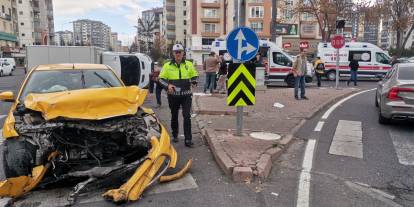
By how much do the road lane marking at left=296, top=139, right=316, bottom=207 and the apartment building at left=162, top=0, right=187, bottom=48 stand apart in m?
88.7

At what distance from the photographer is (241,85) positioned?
731 cm

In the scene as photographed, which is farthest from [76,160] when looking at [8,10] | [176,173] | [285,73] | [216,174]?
[8,10]

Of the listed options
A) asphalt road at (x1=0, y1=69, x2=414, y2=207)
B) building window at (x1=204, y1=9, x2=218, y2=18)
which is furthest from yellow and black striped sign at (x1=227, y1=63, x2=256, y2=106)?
building window at (x1=204, y1=9, x2=218, y2=18)

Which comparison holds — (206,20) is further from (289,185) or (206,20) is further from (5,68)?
(289,185)

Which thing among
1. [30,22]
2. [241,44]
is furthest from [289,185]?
[30,22]

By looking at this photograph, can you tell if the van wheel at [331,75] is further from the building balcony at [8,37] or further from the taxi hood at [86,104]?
the building balcony at [8,37]

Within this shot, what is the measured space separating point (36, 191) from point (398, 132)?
7474mm

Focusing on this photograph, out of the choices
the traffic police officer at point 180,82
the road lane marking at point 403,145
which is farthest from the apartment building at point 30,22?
the road lane marking at point 403,145

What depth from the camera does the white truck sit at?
1816 cm

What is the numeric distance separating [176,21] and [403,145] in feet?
313

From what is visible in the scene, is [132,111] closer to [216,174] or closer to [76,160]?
[76,160]

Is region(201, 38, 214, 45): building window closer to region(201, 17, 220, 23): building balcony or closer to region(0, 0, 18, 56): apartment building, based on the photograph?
region(201, 17, 220, 23): building balcony

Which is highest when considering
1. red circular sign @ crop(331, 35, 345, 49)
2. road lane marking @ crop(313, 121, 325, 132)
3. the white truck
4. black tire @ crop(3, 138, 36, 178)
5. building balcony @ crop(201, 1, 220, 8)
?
building balcony @ crop(201, 1, 220, 8)

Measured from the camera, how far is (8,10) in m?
70.8
